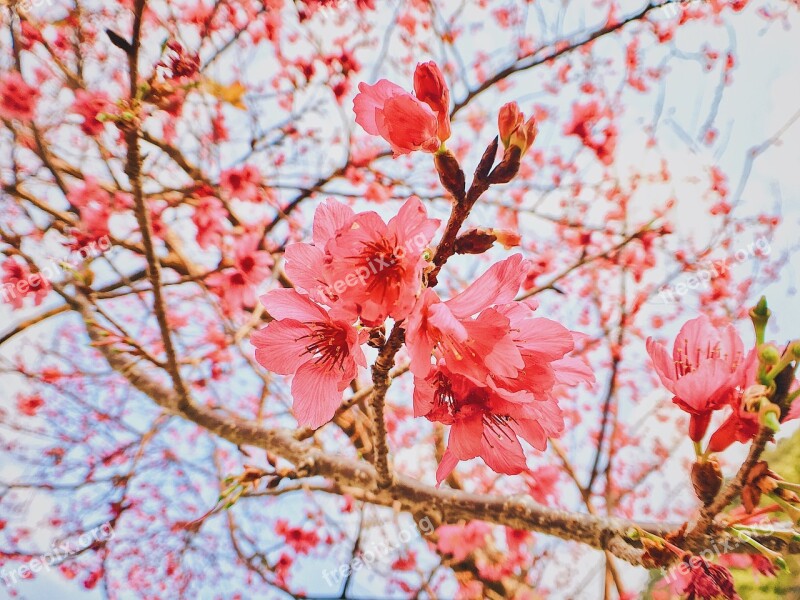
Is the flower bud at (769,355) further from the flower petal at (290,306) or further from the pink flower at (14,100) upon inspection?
the pink flower at (14,100)

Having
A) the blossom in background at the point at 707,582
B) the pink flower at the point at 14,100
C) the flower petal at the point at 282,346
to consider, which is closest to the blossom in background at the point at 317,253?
the flower petal at the point at 282,346

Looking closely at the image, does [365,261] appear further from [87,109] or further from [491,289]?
[87,109]

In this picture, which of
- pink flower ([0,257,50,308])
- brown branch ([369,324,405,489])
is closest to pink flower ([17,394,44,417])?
pink flower ([0,257,50,308])

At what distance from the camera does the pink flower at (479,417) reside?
0.98 meters

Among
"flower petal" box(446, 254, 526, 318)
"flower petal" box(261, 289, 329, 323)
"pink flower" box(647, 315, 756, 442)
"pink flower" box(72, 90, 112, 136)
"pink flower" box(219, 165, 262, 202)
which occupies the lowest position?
"pink flower" box(647, 315, 756, 442)

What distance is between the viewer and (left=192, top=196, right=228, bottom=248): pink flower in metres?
3.40

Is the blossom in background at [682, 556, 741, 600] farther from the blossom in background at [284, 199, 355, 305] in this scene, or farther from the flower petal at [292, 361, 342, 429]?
the blossom in background at [284, 199, 355, 305]

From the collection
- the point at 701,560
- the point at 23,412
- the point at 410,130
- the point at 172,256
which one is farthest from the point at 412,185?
the point at 23,412

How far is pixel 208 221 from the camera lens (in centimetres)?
342

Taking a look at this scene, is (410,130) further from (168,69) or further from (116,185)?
(116,185)

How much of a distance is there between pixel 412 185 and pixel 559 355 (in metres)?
4.08

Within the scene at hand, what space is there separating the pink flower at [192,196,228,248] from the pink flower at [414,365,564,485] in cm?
295

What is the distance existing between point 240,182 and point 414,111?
12.2 feet

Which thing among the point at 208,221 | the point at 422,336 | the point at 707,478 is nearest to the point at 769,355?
Result: the point at 707,478
